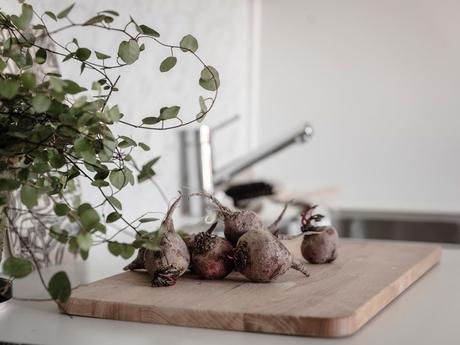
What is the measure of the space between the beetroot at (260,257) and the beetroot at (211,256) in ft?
0.10

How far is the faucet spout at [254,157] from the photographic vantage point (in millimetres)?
2080

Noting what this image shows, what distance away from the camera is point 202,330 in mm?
966

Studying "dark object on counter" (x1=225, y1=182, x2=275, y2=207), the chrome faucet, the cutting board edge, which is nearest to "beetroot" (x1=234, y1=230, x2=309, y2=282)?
A: the cutting board edge

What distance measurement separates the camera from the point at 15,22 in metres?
0.95

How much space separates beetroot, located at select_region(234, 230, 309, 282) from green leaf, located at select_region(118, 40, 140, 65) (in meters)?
0.32

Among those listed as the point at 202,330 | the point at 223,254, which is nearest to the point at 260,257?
the point at 223,254

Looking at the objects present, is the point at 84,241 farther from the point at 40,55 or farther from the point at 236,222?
the point at 236,222

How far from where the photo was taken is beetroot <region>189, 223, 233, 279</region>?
1155 millimetres

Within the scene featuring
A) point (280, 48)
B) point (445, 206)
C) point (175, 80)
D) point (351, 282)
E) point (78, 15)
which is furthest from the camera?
point (280, 48)

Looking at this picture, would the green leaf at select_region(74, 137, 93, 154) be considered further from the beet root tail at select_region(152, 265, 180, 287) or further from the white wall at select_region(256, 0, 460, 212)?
the white wall at select_region(256, 0, 460, 212)

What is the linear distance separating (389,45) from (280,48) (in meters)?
0.40

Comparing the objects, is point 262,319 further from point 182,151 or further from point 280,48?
point 280,48

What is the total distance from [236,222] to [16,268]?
0.47 meters

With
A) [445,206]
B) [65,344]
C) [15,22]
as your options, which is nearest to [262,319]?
[65,344]
